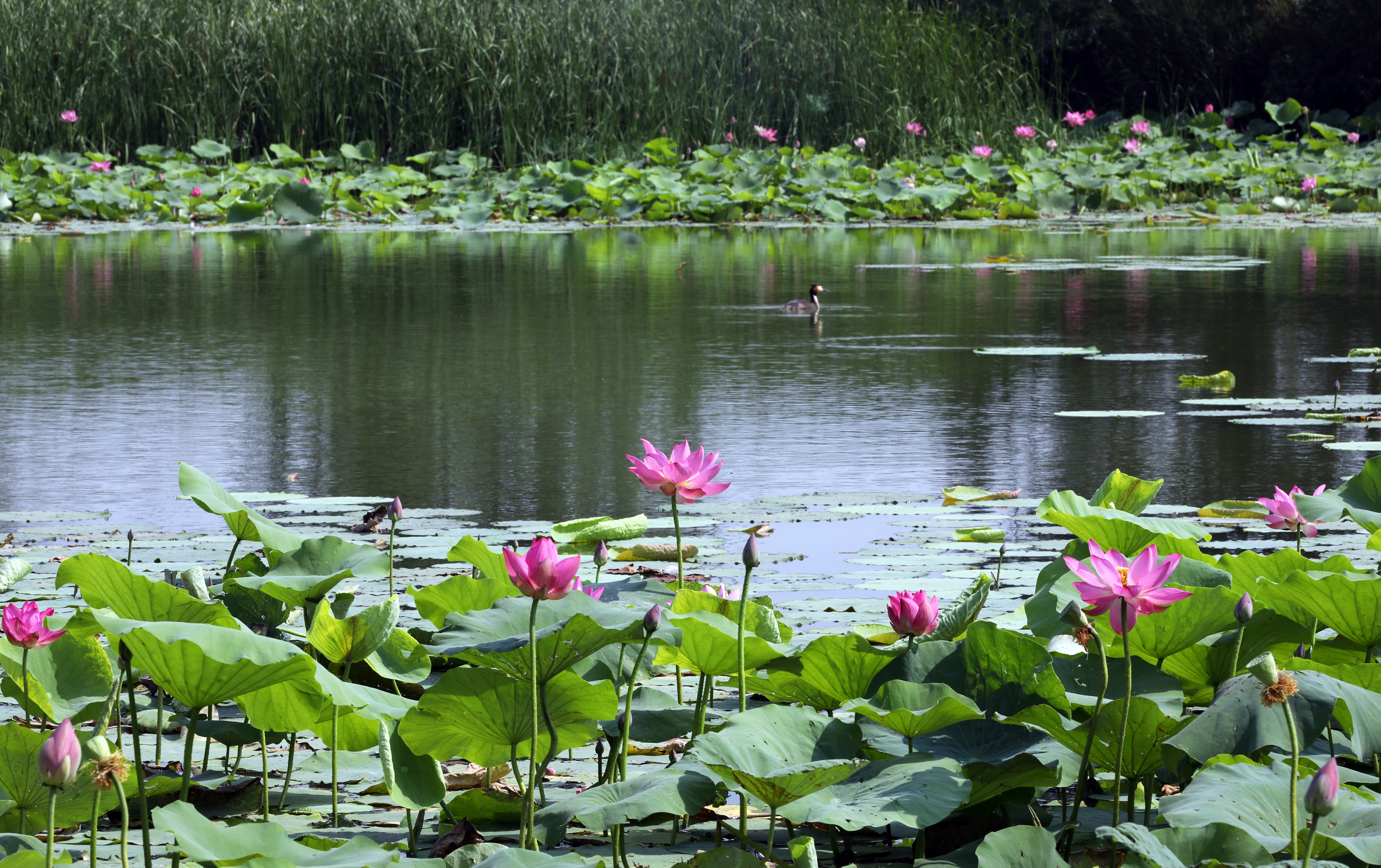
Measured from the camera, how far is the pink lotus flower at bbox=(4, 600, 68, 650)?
1763 mm

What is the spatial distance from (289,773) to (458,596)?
0.29 meters

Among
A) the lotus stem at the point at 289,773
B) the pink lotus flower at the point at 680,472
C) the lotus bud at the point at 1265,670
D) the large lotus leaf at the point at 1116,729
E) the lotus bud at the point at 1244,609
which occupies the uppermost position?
the pink lotus flower at the point at 680,472

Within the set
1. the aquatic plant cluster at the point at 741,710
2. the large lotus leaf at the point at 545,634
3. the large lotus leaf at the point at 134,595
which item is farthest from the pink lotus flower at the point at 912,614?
the large lotus leaf at the point at 134,595

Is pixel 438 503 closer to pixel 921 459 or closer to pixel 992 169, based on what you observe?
pixel 921 459

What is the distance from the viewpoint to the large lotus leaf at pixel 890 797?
1498 mm

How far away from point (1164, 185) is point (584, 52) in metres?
4.71

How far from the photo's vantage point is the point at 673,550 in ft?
9.93

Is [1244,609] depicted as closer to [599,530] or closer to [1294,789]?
[1294,789]

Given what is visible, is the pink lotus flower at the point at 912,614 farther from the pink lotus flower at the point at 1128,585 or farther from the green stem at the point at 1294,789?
the green stem at the point at 1294,789

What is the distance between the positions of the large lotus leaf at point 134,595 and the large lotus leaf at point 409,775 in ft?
0.73

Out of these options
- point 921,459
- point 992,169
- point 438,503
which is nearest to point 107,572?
point 438,503

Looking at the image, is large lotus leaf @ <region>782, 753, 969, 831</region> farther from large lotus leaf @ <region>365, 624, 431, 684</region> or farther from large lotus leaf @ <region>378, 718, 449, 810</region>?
large lotus leaf @ <region>365, 624, 431, 684</region>

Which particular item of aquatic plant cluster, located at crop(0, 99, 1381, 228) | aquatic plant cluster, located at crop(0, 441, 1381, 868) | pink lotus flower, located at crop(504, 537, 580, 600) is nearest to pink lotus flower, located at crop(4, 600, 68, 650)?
aquatic plant cluster, located at crop(0, 441, 1381, 868)

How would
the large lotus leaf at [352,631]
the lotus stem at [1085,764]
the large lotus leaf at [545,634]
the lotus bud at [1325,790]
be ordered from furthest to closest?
1. the large lotus leaf at [352,631]
2. the large lotus leaf at [545,634]
3. the lotus stem at [1085,764]
4. the lotus bud at [1325,790]
